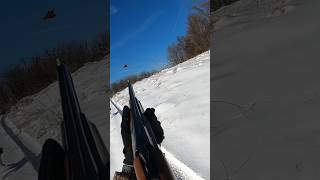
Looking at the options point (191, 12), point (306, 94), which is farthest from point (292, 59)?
point (191, 12)

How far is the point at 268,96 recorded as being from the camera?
1.59 m

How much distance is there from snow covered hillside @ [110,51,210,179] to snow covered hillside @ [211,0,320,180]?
0.07 metres

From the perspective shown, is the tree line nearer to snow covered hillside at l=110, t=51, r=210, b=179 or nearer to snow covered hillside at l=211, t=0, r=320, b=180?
snow covered hillside at l=110, t=51, r=210, b=179

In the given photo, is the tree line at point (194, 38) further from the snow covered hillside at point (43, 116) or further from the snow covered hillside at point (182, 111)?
the snow covered hillside at point (43, 116)

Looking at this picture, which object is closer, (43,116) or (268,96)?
(43,116)

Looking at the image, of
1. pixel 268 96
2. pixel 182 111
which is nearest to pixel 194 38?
pixel 182 111

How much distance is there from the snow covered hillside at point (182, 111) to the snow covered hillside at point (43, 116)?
10 centimetres

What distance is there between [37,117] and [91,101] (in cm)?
13

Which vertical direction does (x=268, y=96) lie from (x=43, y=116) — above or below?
below

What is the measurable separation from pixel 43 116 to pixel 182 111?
68 centimetres

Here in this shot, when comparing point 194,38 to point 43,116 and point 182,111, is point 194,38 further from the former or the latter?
point 43,116

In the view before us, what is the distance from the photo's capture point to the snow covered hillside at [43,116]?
0.77 metres

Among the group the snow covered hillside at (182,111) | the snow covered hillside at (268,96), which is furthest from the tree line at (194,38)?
the snow covered hillside at (268,96)

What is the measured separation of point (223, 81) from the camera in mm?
1771
